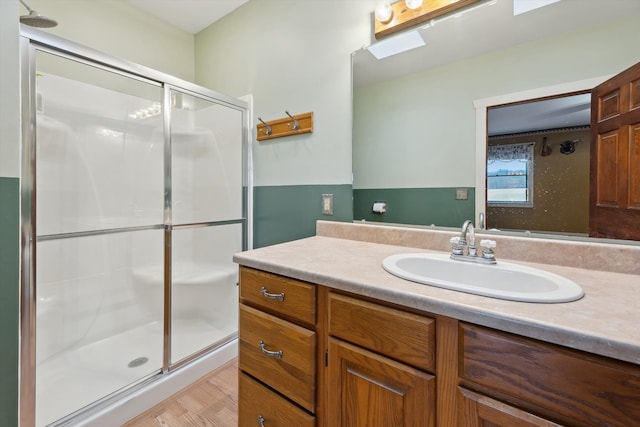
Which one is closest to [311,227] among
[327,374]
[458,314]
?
[327,374]

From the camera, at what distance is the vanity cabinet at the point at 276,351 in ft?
2.94

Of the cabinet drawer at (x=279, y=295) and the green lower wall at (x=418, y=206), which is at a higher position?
the green lower wall at (x=418, y=206)

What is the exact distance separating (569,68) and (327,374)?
1300 millimetres

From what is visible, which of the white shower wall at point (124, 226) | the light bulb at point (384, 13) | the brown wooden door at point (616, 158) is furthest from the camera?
the white shower wall at point (124, 226)

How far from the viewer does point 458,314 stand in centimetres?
62

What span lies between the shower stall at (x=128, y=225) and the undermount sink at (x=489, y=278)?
136cm

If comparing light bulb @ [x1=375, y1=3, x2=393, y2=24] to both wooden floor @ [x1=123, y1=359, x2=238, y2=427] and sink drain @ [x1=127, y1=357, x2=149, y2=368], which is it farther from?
sink drain @ [x1=127, y1=357, x2=149, y2=368]

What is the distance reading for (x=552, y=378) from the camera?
0.53m

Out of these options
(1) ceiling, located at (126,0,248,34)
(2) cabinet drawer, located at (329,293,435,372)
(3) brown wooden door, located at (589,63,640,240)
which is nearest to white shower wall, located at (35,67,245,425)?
(1) ceiling, located at (126,0,248,34)

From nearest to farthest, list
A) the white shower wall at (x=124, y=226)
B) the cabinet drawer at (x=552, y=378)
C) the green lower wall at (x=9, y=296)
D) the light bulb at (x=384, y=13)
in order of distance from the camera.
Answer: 1. the cabinet drawer at (x=552, y=378)
2. the green lower wall at (x=9, y=296)
3. the light bulb at (x=384, y=13)
4. the white shower wall at (x=124, y=226)

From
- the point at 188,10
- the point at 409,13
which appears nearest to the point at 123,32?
the point at 188,10

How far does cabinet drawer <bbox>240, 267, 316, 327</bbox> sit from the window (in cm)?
83

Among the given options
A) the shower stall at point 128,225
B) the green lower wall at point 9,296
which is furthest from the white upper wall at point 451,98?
the green lower wall at point 9,296

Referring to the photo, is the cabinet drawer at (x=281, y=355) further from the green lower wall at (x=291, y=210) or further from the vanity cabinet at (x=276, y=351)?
the green lower wall at (x=291, y=210)
